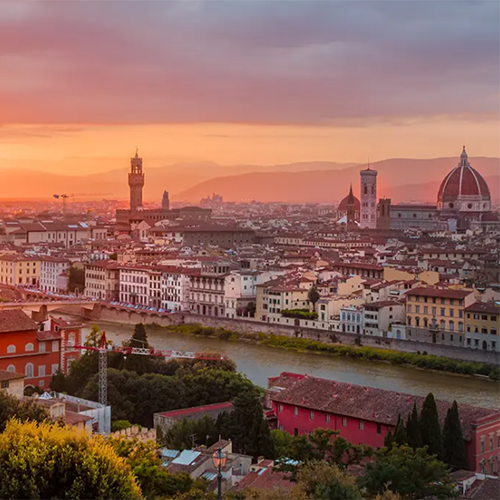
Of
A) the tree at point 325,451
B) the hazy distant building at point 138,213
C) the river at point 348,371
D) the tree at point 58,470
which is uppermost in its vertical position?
the hazy distant building at point 138,213

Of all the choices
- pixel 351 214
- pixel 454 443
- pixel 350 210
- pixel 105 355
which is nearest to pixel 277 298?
pixel 105 355

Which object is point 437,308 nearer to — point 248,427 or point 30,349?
point 30,349

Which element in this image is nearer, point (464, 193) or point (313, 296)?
point (313, 296)

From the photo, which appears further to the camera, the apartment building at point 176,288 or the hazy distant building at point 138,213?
the hazy distant building at point 138,213

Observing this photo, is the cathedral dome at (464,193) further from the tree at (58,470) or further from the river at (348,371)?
the tree at (58,470)

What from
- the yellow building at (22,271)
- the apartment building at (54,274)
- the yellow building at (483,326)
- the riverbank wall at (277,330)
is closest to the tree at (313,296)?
the riverbank wall at (277,330)

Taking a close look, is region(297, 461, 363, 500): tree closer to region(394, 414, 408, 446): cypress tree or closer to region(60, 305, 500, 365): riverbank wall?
region(394, 414, 408, 446): cypress tree
